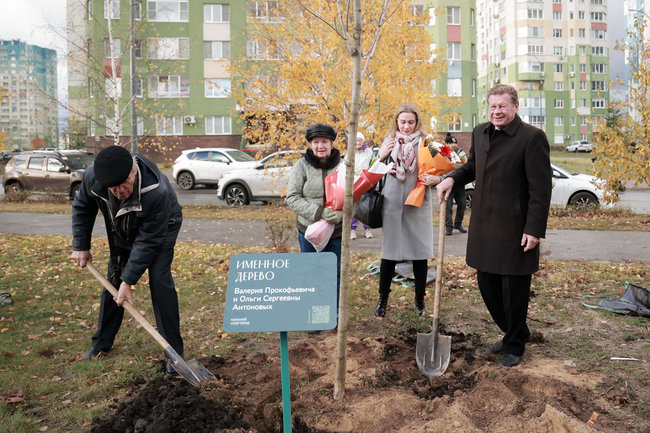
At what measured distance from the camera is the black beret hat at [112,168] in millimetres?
3893

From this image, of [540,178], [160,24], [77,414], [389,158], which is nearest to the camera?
[77,414]

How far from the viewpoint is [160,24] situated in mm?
39344

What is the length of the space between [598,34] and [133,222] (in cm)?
10169

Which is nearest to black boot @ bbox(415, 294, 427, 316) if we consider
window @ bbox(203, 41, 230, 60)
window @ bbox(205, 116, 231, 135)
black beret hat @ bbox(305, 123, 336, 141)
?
black beret hat @ bbox(305, 123, 336, 141)

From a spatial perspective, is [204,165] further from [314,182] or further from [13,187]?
[314,182]

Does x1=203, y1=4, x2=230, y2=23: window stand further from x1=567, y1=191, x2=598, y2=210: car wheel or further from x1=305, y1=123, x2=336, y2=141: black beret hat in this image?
x1=305, y1=123, x2=336, y2=141: black beret hat

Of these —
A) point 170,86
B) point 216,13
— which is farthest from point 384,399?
point 216,13

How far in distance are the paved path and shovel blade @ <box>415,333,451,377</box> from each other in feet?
13.3

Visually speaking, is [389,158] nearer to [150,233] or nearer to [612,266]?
[150,233]

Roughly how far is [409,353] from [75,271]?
17.9ft

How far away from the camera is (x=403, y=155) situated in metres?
5.46

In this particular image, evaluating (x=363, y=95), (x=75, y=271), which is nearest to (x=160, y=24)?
(x=363, y=95)

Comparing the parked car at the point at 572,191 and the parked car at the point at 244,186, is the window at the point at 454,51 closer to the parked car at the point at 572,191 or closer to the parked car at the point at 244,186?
the parked car at the point at 244,186

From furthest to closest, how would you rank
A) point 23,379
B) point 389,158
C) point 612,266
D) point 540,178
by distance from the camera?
point 612,266
point 389,158
point 23,379
point 540,178
